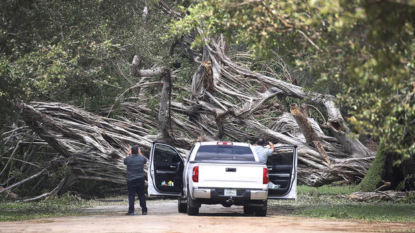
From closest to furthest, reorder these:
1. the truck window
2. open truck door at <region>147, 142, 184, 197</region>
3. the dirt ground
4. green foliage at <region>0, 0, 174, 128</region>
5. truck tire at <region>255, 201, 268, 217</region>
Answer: the dirt ground → green foliage at <region>0, 0, 174, 128</region> → truck tire at <region>255, 201, 268, 217</region> → open truck door at <region>147, 142, 184, 197</region> → the truck window

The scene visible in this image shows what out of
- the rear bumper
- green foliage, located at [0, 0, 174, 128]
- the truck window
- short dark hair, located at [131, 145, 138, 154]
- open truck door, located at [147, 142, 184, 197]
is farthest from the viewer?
the truck window

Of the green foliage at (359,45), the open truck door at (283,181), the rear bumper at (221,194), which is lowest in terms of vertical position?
the rear bumper at (221,194)

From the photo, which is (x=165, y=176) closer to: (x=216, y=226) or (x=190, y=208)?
(x=190, y=208)

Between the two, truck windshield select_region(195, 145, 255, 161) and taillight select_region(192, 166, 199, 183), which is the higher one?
truck windshield select_region(195, 145, 255, 161)

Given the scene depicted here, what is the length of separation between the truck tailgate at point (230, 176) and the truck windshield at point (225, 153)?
0.66m

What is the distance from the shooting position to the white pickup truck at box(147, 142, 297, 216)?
538 inches

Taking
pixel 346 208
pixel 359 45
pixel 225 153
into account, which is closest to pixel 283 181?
pixel 346 208

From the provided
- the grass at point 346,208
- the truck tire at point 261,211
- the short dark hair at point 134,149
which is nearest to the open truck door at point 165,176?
the short dark hair at point 134,149

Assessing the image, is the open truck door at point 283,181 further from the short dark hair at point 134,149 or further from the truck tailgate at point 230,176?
the short dark hair at point 134,149

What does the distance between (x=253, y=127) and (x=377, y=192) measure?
5.79 meters

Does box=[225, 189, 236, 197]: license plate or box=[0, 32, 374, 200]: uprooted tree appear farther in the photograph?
box=[0, 32, 374, 200]: uprooted tree

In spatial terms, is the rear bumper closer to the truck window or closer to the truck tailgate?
the truck tailgate

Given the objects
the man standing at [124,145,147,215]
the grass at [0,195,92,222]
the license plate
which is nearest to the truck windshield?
the license plate

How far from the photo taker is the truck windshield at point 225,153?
14.5 metres
